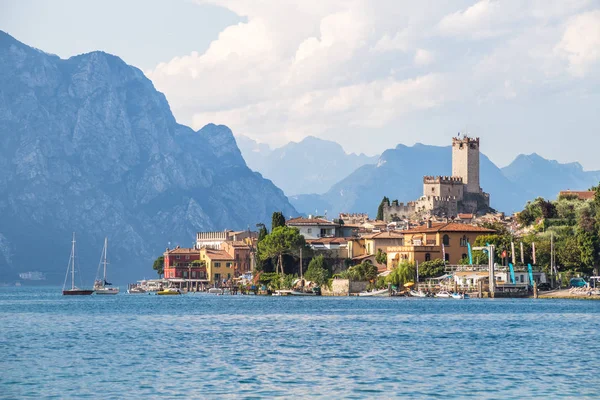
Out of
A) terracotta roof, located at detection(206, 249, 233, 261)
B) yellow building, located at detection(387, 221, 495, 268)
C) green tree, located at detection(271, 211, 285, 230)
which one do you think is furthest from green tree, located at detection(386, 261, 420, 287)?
terracotta roof, located at detection(206, 249, 233, 261)

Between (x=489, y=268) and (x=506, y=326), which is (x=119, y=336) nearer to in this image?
(x=506, y=326)

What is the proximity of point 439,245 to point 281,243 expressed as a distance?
21758mm

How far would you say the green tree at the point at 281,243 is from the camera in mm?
139125

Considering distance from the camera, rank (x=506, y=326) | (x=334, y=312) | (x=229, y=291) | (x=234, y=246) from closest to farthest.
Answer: (x=506, y=326)
(x=334, y=312)
(x=229, y=291)
(x=234, y=246)

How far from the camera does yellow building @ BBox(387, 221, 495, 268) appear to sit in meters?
126

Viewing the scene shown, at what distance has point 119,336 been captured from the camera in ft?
211

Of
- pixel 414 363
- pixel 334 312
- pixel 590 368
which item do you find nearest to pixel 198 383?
pixel 414 363

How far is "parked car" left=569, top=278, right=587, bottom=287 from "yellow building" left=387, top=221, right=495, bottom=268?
569 inches

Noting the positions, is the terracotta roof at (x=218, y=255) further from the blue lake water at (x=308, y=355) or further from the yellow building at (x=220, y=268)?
the blue lake water at (x=308, y=355)

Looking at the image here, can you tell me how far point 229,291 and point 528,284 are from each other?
58581 mm

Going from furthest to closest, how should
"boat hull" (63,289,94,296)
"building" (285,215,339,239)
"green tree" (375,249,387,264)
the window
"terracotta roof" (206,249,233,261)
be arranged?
"terracotta roof" (206,249,233,261) → "boat hull" (63,289,94,296) → "building" (285,215,339,239) → "green tree" (375,249,387,264) → the window

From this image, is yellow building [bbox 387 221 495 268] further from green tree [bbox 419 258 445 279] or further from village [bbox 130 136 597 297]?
green tree [bbox 419 258 445 279]

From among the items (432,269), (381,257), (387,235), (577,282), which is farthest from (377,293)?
(577,282)

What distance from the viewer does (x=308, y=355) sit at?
5081 cm
